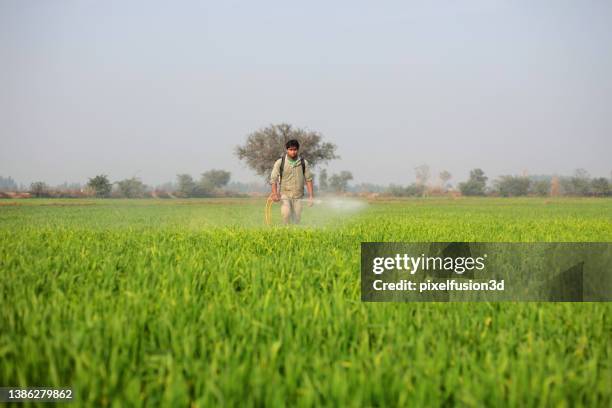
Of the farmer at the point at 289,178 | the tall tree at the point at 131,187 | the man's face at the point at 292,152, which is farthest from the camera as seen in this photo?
the tall tree at the point at 131,187

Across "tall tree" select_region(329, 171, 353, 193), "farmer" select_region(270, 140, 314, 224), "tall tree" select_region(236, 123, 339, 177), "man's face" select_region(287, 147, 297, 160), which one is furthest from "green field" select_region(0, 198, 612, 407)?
"tall tree" select_region(329, 171, 353, 193)

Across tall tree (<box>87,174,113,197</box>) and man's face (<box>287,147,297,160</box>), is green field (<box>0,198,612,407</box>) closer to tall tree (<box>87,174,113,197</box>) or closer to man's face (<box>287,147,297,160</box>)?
man's face (<box>287,147,297,160</box>)

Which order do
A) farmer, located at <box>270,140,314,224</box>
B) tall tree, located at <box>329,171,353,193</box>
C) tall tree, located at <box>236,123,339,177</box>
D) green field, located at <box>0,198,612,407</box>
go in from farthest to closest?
tall tree, located at <box>329,171,353,193</box>, tall tree, located at <box>236,123,339,177</box>, farmer, located at <box>270,140,314,224</box>, green field, located at <box>0,198,612,407</box>

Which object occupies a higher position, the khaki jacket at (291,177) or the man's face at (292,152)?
the man's face at (292,152)

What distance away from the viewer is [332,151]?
64750 mm

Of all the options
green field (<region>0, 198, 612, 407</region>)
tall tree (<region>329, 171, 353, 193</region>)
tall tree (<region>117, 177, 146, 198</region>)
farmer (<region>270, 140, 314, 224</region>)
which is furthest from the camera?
tall tree (<region>329, 171, 353, 193</region>)

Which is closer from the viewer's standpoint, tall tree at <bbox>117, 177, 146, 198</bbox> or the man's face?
the man's face

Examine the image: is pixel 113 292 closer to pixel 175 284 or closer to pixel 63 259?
pixel 175 284

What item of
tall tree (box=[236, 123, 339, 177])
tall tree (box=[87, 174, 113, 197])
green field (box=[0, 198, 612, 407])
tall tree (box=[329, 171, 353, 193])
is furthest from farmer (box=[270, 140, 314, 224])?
tall tree (box=[329, 171, 353, 193])

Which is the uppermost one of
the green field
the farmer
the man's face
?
the man's face

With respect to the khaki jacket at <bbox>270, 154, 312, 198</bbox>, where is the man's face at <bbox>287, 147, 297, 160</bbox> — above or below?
above

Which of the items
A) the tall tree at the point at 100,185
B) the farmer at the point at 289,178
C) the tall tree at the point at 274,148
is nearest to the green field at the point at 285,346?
the farmer at the point at 289,178

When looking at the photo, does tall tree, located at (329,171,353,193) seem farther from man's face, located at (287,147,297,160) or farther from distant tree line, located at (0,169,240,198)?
man's face, located at (287,147,297,160)

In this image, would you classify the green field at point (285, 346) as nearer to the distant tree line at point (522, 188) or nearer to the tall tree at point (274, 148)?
the tall tree at point (274, 148)
